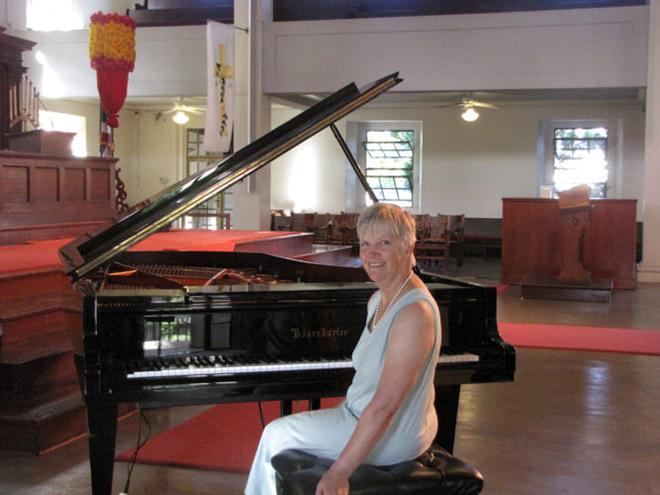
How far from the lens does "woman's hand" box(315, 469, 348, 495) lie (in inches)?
81.6

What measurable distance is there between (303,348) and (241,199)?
365 inches

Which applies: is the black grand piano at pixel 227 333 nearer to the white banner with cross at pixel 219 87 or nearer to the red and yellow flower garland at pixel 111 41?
the red and yellow flower garland at pixel 111 41

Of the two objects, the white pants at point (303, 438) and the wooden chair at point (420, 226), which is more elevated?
the wooden chair at point (420, 226)

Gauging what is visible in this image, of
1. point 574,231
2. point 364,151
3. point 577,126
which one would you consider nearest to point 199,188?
point 574,231

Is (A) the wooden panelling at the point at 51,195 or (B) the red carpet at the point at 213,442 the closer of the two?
(B) the red carpet at the point at 213,442

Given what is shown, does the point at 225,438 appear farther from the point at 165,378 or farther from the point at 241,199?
the point at 241,199

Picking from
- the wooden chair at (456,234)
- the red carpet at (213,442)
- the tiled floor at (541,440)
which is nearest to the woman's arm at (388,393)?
the tiled floor at (541,440)

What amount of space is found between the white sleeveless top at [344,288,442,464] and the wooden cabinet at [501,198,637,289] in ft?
26.3

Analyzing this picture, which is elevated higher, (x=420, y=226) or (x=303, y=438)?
(x=420, y=226)

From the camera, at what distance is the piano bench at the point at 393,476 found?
216 cm

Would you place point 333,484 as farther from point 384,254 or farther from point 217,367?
point 217,367

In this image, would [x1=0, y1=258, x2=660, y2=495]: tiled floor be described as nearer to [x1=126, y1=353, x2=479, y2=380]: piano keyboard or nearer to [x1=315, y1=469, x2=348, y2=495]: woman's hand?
[x1=126, y1=353, x2=479, y2=380]: piano keyboard

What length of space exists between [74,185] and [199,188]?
472 centimetres

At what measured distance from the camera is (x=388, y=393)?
210 cm
